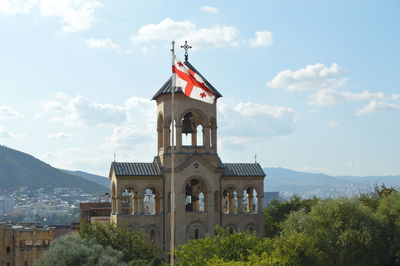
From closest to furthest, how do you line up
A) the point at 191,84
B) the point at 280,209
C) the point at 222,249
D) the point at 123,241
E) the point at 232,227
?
the point at 191,84
the point at 222,249
the point at 123,241
the point at 232,227
the point at 280,209

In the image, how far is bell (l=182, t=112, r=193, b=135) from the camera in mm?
61656

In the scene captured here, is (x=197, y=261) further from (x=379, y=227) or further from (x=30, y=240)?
(x=30, y=240)

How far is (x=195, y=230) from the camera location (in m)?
60.5

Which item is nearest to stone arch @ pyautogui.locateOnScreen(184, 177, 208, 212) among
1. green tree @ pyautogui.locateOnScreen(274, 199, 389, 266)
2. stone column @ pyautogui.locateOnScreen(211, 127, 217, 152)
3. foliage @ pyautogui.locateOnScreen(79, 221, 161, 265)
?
stone column @ pyautogui.locateOnScreen(211, 127, 217, 152)

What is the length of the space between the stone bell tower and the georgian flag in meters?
24.2

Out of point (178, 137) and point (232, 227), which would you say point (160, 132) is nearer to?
point (178, 137)

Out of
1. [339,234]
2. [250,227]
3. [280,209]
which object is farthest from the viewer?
[280,209]

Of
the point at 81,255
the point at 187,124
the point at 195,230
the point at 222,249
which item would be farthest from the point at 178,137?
the point at 81,255

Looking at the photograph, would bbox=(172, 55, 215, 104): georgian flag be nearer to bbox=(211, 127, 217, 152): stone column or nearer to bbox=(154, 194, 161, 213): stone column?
bbox=(211, 127, 217, 152): stone column

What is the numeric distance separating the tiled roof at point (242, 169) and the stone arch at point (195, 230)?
569 cm

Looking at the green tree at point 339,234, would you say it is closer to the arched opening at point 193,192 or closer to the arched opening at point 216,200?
the arched opening at point 216,200

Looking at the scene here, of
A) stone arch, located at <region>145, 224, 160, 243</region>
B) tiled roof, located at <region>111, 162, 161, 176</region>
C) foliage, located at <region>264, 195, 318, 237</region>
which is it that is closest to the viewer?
tiled roof, located at <region>111, 162, 161, 176</region>

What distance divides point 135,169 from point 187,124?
21.9 feet

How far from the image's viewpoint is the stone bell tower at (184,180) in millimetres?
59469
